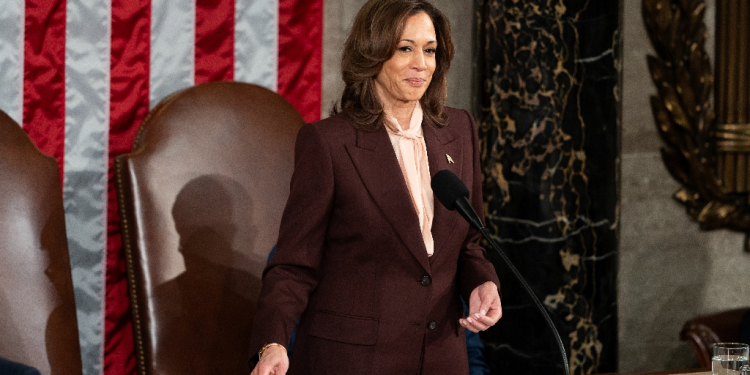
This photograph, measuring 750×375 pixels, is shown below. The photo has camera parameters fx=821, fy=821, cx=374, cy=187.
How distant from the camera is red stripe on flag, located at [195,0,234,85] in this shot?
2.75 m

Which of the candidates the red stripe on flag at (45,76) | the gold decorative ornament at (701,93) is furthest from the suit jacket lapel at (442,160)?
the gold decorative ornament at (701,93)

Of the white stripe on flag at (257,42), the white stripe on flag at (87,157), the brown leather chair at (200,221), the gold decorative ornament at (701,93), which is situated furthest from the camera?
the gold decorative ornament at (701,93)

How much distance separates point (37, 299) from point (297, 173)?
1.09 metres

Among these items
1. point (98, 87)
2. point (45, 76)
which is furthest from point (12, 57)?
point (98, 87)

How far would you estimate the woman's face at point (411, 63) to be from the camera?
5.47ft

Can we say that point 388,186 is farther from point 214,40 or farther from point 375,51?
point 214,40

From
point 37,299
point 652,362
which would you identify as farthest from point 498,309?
point 652,362

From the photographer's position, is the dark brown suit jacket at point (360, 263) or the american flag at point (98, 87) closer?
the dark brown suit jacket at point (360, 263)

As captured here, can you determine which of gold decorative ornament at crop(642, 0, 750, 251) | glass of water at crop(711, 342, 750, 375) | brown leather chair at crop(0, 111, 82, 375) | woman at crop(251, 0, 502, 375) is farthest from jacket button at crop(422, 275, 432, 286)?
gold decorative ornament at crop(642, 0, 750, 251)

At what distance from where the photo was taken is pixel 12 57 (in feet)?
8.15

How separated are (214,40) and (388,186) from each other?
4.52 feet

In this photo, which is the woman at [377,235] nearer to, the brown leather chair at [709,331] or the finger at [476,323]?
the finger at [476,323]

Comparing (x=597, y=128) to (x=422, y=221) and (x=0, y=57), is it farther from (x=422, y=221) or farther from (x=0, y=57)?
(x=0, y=57)

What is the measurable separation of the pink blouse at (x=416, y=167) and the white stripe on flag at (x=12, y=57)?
137 cm
